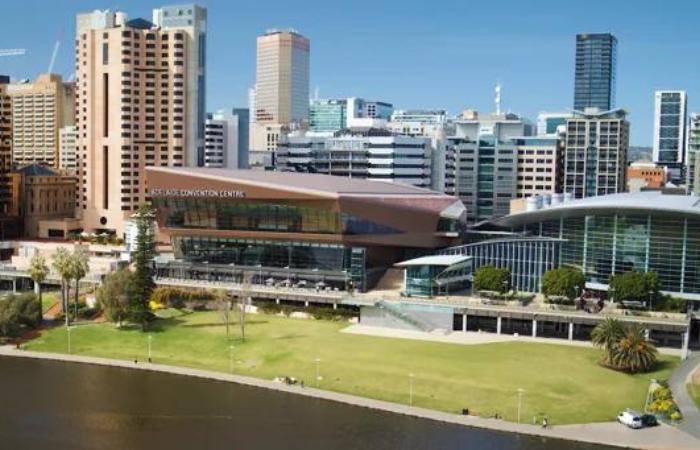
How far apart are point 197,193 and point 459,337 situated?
42872mm

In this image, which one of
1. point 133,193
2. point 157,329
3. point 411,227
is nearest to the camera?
point 157,329

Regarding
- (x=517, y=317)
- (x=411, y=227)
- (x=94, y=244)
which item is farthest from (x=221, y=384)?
(x=94, y=244)

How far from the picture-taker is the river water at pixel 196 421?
208ft

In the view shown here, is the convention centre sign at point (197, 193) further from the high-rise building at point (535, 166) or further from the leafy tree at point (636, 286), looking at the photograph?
the high-rise building at point (535, 166)

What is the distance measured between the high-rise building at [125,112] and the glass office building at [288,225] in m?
42.9

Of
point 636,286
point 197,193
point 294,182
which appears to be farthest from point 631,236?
point 197,193

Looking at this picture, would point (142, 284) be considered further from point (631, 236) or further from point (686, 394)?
point (631, 236)

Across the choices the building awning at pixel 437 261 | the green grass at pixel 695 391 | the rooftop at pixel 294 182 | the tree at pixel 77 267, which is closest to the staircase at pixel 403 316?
the building awning at pixel 437 261

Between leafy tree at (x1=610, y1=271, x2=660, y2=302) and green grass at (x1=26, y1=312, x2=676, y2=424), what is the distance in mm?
14029

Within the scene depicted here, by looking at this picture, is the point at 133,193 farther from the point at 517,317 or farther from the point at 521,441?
the point at 521,441

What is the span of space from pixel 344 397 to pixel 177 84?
348 ft

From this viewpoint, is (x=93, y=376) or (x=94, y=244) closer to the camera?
(x=93, y=376)

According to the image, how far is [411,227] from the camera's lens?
123 metres

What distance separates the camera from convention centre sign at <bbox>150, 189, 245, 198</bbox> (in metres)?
118
